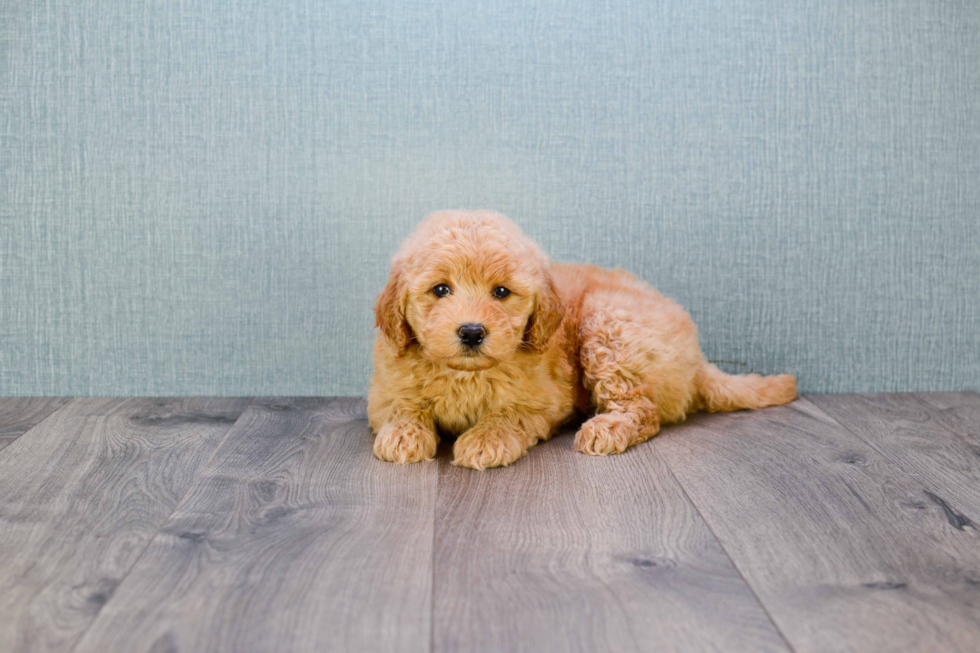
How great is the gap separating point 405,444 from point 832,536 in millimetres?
1080

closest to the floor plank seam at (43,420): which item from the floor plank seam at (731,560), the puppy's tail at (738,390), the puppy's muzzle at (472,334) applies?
the puppy's muzzle at (472,334)

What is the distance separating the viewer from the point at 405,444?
2170 millimetres

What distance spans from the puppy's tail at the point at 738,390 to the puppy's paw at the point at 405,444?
96cm

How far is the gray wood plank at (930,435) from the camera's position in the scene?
196 cm

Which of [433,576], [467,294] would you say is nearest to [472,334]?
[467,294]

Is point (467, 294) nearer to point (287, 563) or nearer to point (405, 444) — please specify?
point (405, 444)

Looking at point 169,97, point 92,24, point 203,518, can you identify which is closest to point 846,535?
point 203,518

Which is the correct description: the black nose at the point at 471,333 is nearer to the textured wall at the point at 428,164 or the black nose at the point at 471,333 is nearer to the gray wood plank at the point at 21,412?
the textured wall at the point at 428,164

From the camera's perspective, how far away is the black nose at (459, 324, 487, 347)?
2031 millimetres

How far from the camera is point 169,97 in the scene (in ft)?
9.14

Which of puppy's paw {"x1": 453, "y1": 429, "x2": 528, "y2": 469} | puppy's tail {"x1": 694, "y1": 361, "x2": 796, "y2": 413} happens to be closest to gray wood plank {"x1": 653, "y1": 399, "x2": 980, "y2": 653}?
puppy's tail {"x1": 694, "y1": 361, "x2": 796, "y2": 413}

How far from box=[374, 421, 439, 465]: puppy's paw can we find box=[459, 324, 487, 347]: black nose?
1.08 ft

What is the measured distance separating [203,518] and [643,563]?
38.0 inches

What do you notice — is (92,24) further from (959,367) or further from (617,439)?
(959,367)
